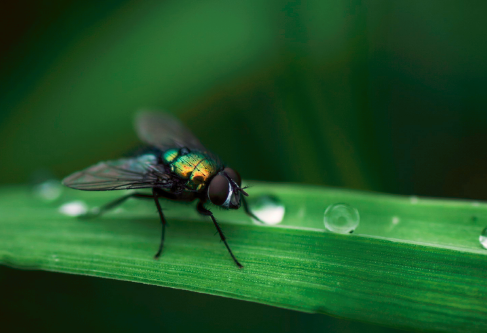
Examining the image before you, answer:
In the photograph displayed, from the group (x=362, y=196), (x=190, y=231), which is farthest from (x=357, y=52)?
(x=190, y=231)

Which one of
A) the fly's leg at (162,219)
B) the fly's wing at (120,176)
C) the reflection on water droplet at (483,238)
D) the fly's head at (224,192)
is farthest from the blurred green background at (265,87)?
the reflection on water droplet at (483,238)

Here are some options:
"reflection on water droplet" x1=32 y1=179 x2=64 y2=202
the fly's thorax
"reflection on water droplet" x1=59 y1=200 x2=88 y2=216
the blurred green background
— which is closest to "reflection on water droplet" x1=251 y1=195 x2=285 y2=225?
the fly's thorax

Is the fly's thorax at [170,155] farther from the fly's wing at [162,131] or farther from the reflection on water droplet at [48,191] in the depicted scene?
the reflection on water droplet at [48,191]

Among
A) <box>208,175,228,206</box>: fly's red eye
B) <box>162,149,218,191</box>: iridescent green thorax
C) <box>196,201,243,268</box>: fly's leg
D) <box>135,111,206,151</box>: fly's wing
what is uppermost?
<box>135,111,206,151</box>: fly's wing

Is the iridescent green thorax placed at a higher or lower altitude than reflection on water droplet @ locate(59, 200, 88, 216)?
higher

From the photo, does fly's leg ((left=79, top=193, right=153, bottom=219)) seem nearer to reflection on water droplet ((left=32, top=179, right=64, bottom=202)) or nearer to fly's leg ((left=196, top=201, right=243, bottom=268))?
fly's leg ((left=196, top=201, right=243, bottom=268))
